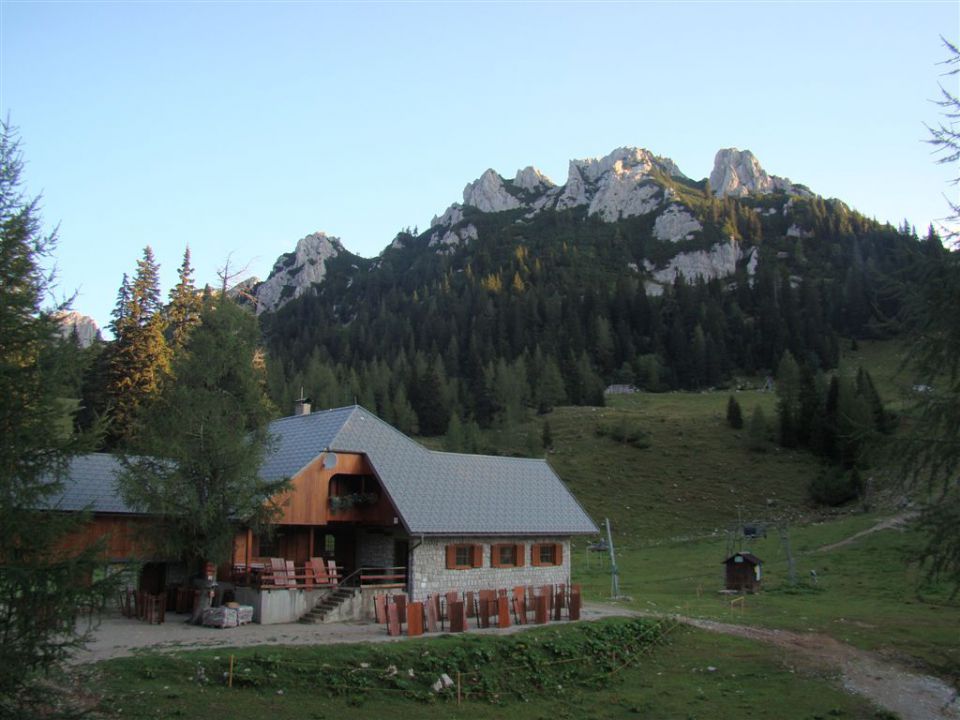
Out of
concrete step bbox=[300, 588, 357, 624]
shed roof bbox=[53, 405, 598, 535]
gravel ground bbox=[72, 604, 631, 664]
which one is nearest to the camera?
gravel ground bbox=[72, 604, 631, 664]

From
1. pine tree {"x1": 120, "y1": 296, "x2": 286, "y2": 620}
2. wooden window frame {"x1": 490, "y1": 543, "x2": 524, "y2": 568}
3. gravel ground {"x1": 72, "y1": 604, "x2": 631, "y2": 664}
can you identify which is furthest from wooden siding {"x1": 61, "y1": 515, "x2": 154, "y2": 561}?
wooden window frame {"x1": 490, "y1": 543, "x2": 524, "y2": 568}

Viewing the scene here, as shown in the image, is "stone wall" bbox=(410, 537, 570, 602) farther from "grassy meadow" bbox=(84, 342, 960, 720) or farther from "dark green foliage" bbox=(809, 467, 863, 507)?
"dark green foliage" bbox=(809, 467, 863, 507)

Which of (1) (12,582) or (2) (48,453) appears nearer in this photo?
(1) (12,582)

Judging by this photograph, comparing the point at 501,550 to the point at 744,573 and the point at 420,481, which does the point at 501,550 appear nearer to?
the point at 420,481

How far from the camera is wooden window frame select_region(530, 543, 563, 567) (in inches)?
1314

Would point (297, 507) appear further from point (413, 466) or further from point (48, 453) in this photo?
point (48, 453)

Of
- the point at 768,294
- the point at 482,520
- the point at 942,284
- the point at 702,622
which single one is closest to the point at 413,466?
the point at 482,520

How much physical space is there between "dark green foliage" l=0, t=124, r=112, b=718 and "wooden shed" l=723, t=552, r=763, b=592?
33.7 metres

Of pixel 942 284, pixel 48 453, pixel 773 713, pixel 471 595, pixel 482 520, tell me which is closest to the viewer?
pixel 48 453

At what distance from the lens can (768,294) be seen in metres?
151

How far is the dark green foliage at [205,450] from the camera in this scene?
24406 millimetres

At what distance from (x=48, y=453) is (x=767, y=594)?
3478 centimetres

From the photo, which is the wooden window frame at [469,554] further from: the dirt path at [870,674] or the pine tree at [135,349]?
the pine tree at [135,349]

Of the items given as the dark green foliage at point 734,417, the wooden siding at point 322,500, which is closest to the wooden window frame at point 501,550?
the wooden siding at point 322,500
